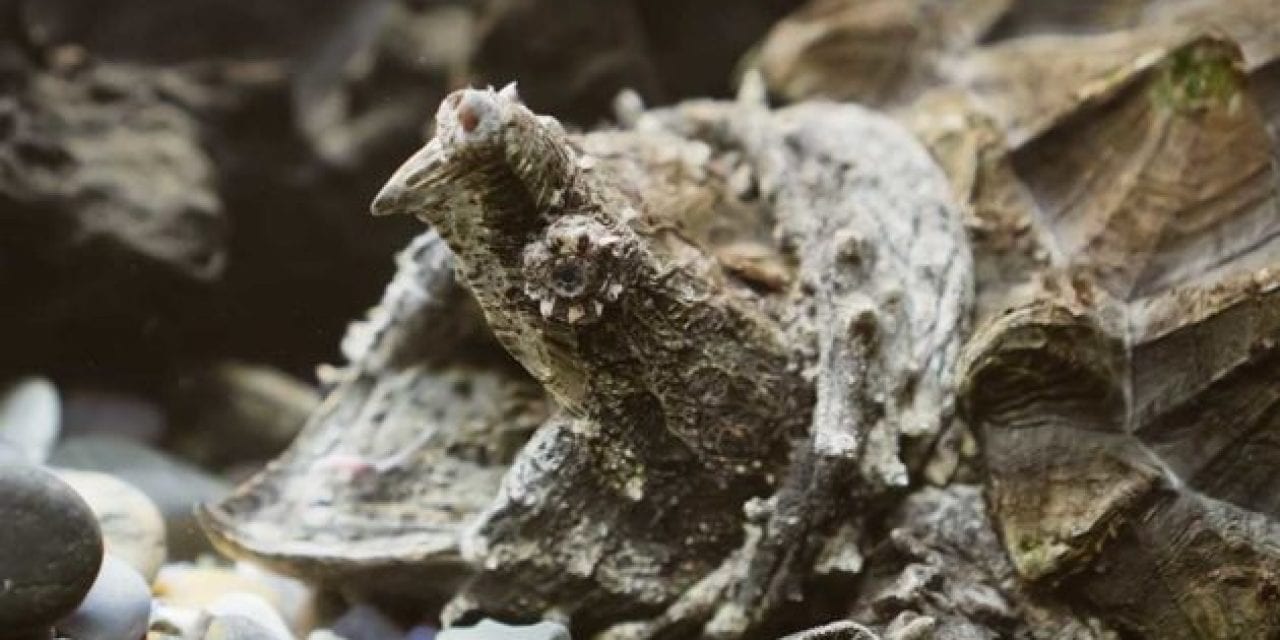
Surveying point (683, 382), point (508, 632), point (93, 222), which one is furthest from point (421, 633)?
point (93, 222)

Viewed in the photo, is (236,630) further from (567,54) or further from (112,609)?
(567,54)

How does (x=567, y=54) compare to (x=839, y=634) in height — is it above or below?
above

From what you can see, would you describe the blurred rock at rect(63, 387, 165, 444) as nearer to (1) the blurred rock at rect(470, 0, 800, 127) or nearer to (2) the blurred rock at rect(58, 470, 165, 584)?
(2) the blurred rock at rect(58, 470, 165, 584)

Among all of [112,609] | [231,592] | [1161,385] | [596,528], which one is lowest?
[112,609]

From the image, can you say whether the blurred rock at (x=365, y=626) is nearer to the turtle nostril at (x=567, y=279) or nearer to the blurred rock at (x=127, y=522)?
the blurred rock at (x=127, y=522)

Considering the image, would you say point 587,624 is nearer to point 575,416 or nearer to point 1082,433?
point 575,416

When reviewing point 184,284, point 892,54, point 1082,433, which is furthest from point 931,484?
point 184,284

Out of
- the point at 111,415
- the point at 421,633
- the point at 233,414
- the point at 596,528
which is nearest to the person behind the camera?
the point at 596,528
